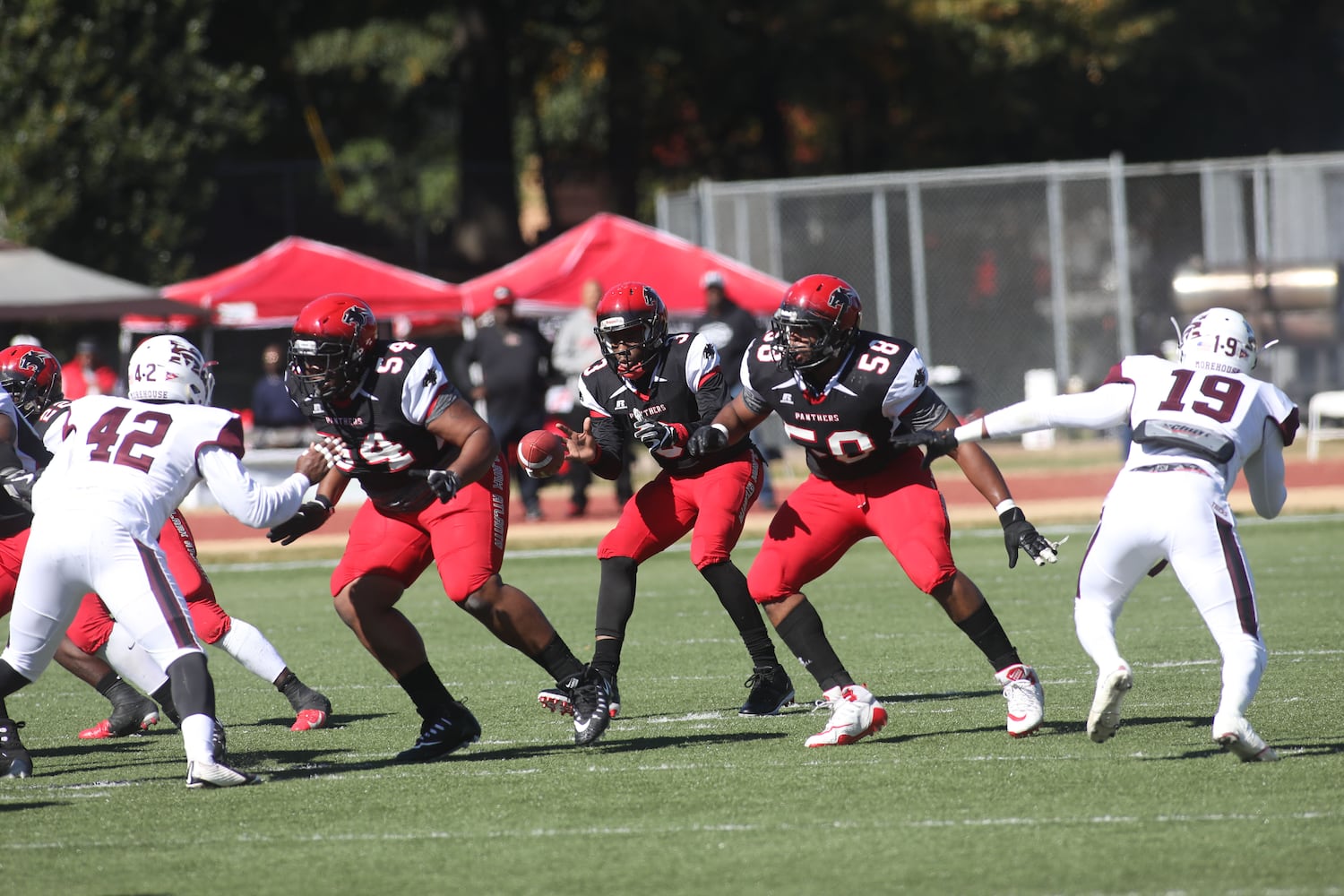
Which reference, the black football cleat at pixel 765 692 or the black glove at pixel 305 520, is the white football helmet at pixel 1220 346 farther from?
the black glove at pixel 305 520

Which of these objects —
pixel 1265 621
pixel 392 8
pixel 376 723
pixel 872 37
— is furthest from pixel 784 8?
pixel 376 723

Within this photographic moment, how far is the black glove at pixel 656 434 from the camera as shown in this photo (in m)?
6.89

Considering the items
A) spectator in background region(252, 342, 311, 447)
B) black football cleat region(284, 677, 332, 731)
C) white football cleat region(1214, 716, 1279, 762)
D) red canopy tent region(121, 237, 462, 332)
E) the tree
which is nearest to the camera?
white football cleat region(1214, 716, 1279, 762)

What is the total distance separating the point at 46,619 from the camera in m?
5.82

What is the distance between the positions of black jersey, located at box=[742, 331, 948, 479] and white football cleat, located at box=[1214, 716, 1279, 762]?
1.61 m

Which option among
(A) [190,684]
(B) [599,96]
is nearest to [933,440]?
(A) [190,684]

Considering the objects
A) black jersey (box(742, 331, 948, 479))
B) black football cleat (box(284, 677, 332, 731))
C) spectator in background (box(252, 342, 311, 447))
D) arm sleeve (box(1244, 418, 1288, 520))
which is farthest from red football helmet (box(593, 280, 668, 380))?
spectator in background (box(252, 342, 311, 447))

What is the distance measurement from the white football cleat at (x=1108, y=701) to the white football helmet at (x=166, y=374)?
10.6ft

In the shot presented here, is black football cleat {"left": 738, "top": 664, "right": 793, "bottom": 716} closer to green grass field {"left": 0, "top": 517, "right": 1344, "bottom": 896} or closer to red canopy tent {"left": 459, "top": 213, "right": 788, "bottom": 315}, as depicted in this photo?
green grass field {"left": 0, "top": 517, "right": 1344, "bottom": 896}

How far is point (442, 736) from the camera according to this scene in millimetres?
6418

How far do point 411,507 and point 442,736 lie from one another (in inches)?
33.8

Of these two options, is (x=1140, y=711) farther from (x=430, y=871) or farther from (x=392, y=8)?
(x=392, y=8)

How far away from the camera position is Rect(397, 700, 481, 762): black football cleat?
6414 mm

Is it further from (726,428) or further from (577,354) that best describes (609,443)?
(577,354)
